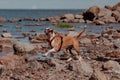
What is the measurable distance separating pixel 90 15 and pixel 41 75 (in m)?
57.7

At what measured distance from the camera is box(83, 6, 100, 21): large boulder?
6793 centimetres

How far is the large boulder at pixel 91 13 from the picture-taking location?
67931 millimetres

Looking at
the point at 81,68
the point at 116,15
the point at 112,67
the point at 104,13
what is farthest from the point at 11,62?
the point at 116,15

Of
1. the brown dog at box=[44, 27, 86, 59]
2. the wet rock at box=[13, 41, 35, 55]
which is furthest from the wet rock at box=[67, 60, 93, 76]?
the wet rock at box=[13, 41, 35, 55]

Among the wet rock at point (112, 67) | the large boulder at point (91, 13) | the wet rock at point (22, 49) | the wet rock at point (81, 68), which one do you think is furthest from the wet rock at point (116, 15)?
the wet rock at point (81, 68)

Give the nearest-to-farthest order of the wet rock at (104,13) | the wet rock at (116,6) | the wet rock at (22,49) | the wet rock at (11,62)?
the wet rock at (11,62) < the wet rock at (22,49) < the wet rock at (104,13) < the wet rock at (116,6)

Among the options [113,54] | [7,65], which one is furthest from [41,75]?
[113,54]

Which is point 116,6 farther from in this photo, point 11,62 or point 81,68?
point 81,68

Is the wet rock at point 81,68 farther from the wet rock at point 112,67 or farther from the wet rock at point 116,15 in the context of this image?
the wet rock at point 116,15

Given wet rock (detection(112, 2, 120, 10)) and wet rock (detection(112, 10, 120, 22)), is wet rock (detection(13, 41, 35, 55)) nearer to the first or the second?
wet rock (detection(112, 10, 120, 22))

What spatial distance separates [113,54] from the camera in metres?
18.8

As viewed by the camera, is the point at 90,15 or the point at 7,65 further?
the point at 90,15

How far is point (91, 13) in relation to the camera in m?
69.2

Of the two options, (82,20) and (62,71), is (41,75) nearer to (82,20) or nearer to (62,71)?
(62,71)
